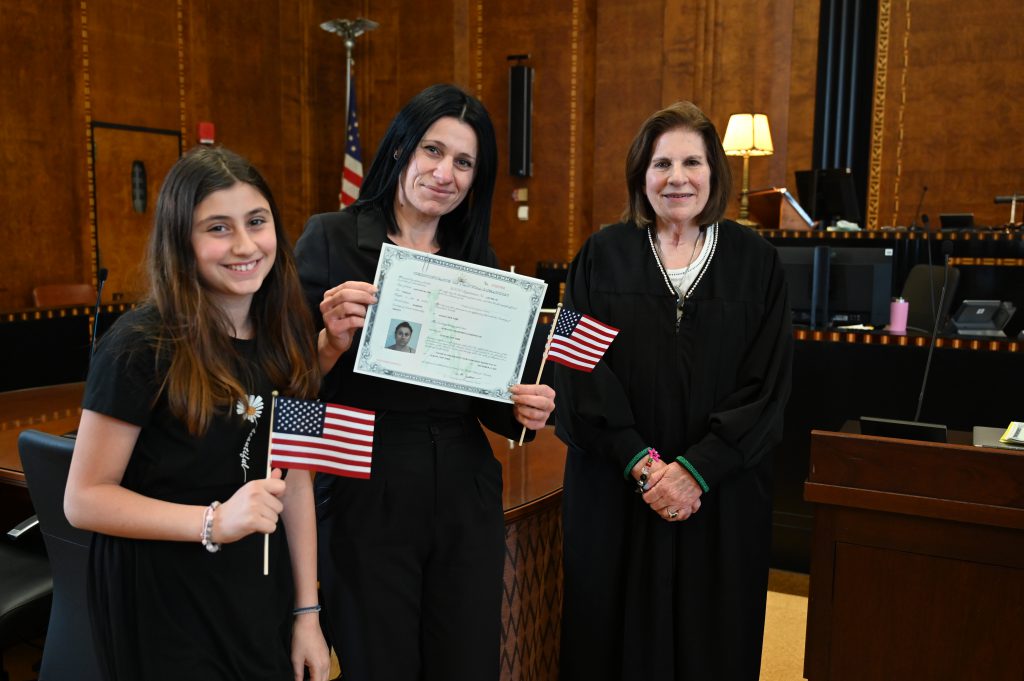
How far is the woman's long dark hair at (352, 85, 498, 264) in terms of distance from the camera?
5.40 feet

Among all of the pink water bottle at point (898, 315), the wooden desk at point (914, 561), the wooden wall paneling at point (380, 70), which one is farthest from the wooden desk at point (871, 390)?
the wooden wall paneling at point (380, 70)

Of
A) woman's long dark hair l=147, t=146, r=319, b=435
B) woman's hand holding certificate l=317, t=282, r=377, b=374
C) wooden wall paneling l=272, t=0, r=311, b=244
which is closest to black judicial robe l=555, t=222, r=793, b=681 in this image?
woman's hand holding certificate l=317, t=282, r=377, b=374

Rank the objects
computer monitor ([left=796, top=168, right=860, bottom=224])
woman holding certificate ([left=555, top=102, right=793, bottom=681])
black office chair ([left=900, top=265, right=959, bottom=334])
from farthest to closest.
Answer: computer monitor ([left=796, top=168, right=860, bottom=224]), black office chair ([left=900, top=265, right=959, bottom=334]), woman holding certificate ([left=555, top=102, right=793, bottom=681])

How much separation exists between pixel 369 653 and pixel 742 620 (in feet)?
3.43

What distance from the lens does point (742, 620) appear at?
2.18 meters

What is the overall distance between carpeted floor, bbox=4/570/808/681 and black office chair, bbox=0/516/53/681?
0.61 metres

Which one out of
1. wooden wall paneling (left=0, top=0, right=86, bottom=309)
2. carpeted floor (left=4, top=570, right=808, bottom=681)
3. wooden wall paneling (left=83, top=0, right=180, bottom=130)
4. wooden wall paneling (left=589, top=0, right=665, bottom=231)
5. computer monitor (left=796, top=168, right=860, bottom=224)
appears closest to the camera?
carpeted floor (left=4, top=570, right=808, bottom=681)

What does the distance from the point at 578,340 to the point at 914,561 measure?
1019 mm

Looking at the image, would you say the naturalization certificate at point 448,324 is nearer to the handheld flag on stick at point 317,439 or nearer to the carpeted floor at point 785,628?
the handheld flag on stick at point 317,439

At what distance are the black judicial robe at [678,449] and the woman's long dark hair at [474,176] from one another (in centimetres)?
56

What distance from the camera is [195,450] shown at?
1.38m

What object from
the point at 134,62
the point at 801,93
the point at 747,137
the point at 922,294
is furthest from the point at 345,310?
the point at 801,93

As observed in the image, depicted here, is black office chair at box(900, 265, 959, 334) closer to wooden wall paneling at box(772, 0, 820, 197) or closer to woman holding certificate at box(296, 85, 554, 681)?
wooden wall paneling at box(772, 0, 820, 197)

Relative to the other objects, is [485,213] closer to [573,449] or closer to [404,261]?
[404,261]
